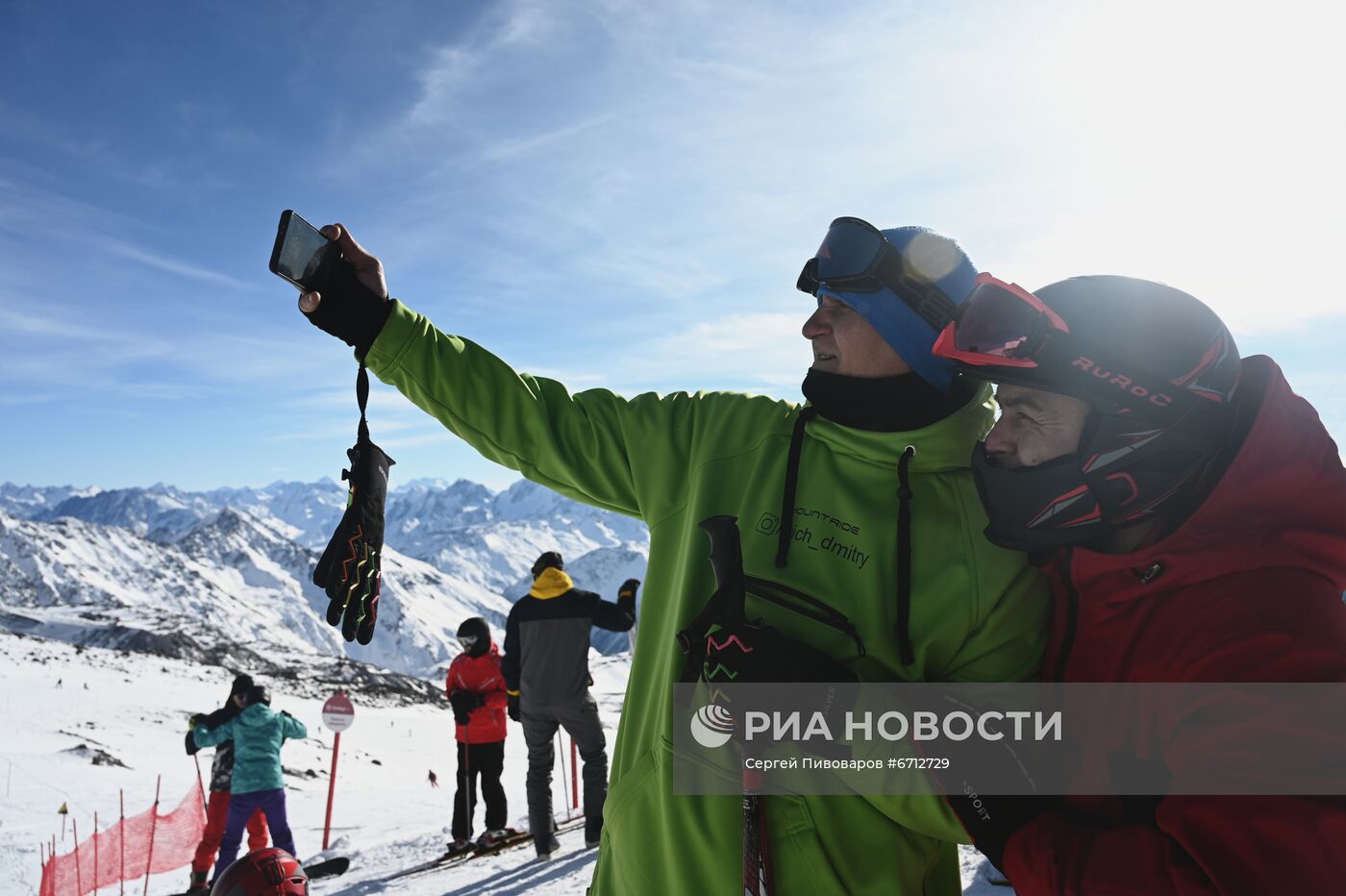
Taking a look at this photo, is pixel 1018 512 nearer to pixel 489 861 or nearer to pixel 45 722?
pixel 489 861

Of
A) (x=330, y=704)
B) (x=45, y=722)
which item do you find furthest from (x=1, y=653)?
(x=330, y=704)

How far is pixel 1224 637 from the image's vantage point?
161cm

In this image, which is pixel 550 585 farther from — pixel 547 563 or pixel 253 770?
pixel 253 770

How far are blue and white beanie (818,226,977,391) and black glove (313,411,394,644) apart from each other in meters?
1.52

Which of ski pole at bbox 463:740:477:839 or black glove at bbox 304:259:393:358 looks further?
ski pole at bbox 463:740:477:839

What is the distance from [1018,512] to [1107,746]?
587mm

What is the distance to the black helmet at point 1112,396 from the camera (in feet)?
6.24

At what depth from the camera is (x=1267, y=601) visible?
1.61 meters

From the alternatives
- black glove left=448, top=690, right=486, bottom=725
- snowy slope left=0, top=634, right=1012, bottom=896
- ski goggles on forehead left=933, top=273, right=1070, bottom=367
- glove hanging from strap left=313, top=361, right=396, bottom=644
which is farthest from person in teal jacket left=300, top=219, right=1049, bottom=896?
black glove left=448, top=690, right=486, bottom=725

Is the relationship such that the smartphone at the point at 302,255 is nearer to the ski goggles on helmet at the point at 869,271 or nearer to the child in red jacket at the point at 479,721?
the ski goggles on helmet at the point at 869,271

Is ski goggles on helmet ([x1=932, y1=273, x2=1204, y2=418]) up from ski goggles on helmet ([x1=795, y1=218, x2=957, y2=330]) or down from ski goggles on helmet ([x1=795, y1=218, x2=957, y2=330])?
down

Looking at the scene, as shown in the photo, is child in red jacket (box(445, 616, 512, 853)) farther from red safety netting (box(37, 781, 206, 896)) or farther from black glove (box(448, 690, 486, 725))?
red safety netting (box(37, 781, 206, 896))

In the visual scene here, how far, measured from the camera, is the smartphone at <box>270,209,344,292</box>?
83.1 inches

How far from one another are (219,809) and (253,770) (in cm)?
59
